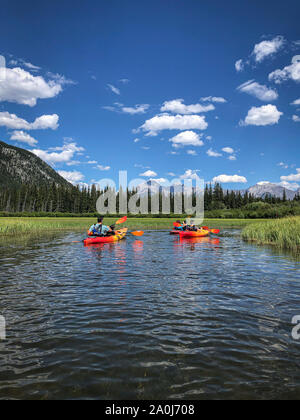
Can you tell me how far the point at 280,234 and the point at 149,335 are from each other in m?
18.4

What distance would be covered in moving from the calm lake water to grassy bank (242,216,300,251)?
947cm

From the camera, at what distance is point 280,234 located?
21297 mm

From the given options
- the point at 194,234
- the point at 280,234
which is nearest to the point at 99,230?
the point at 194,234

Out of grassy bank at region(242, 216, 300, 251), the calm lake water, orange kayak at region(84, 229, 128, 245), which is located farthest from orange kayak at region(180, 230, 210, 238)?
the calm lake water

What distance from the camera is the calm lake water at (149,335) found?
407 cm

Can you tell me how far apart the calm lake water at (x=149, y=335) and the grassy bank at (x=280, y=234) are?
9468mm

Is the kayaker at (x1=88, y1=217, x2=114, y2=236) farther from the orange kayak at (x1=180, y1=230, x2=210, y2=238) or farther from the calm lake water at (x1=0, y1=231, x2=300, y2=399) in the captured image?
the calm lake water at (x1=0, y1=231, x2=300, y2=399)

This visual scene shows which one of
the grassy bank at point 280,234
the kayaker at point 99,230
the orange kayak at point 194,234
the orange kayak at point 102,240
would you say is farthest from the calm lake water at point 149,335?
the orange kayak at point 194,234

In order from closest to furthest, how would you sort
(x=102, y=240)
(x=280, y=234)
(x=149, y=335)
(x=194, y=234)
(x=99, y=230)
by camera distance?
(x=149, y=335) < (x=280, y=234) < (x=102, y=240) < (x=99, y=230) < (x=194, y=234)

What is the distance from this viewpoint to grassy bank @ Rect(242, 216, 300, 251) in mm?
19977

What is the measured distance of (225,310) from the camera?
727 cm

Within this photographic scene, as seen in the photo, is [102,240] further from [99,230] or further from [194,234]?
[194,234]
